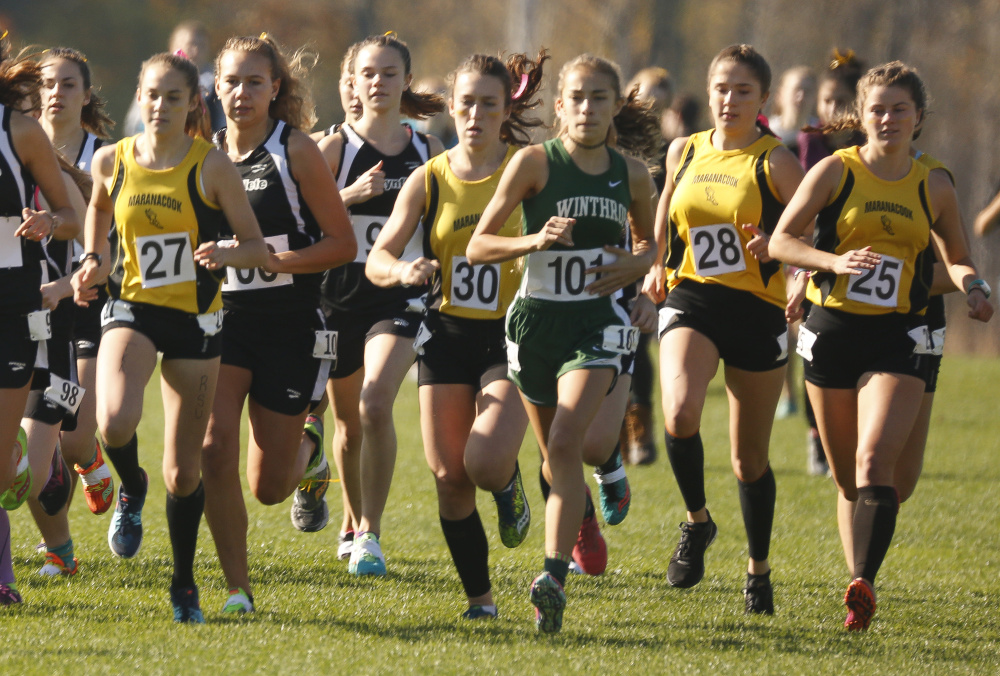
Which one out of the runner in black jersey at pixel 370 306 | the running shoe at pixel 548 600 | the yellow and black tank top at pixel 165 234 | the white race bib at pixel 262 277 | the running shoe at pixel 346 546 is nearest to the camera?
the running shoe at pixel 548 600

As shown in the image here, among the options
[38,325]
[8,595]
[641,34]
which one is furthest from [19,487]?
[641,34]

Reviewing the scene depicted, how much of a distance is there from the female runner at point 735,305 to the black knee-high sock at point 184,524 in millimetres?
1908

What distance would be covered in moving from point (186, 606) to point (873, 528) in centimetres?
260

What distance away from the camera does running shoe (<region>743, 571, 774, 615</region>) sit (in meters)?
5.75

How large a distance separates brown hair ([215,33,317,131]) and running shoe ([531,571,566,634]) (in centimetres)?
216

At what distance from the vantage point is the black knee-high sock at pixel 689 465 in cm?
589

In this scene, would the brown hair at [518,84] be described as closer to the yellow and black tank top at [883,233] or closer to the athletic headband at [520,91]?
the athletic headband at [520,91]

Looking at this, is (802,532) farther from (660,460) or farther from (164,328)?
(164,328)

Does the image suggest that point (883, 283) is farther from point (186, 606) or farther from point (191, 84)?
point (186, 606)

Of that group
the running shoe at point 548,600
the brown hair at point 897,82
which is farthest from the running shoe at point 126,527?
the brown hair at point 897,82

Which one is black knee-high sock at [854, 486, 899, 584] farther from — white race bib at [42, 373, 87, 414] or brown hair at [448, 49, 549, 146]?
white race bib at [42, 373, 87, 414]

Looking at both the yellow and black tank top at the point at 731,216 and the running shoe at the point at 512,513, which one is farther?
the yellow and black tank top at the point at 731,216

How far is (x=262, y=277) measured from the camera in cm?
561

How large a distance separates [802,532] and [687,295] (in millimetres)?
2674
